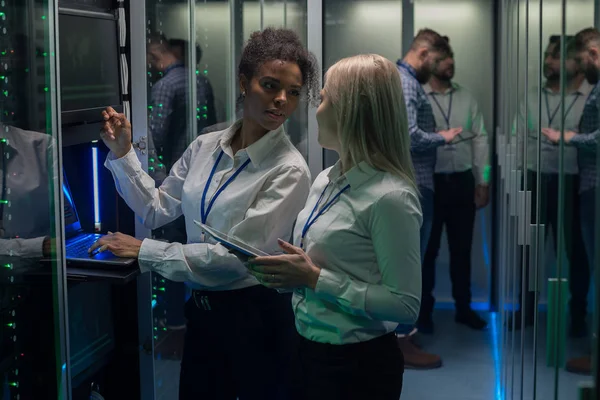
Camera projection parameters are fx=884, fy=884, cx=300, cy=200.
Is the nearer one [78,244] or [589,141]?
[589,141]

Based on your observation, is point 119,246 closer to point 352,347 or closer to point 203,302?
point 203,302

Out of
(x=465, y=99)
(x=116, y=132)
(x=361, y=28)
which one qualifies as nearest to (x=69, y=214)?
(x=116, y=132)

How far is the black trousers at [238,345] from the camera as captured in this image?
2668mm

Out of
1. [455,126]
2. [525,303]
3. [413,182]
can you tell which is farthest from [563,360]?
[455,126]

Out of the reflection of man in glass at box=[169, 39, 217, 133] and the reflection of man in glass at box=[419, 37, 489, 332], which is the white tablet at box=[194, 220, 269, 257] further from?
the reflection of man in glass at box=[419, 37, 489, 332]

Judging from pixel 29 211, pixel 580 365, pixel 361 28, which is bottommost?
pixel 580 365

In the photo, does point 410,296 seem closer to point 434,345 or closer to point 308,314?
point 308,314

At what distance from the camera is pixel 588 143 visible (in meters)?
1.52

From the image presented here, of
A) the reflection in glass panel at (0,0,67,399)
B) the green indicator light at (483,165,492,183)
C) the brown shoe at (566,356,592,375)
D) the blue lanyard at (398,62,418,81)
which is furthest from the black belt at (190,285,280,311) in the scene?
the green indicator light at (483,165,492,183)

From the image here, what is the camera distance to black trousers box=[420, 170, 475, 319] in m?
5.43

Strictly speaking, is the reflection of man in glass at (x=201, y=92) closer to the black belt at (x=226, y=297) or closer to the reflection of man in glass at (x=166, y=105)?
the reflection of man in glass at (x=166, y=105)

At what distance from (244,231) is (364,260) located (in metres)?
0.51

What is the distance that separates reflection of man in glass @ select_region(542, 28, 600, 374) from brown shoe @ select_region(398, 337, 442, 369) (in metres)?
3.23

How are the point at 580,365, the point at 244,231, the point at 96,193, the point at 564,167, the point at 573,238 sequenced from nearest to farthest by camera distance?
the point at 580,365, the point at 573,238, the point at 564,167, the point at 244,231, the point at 96,193
